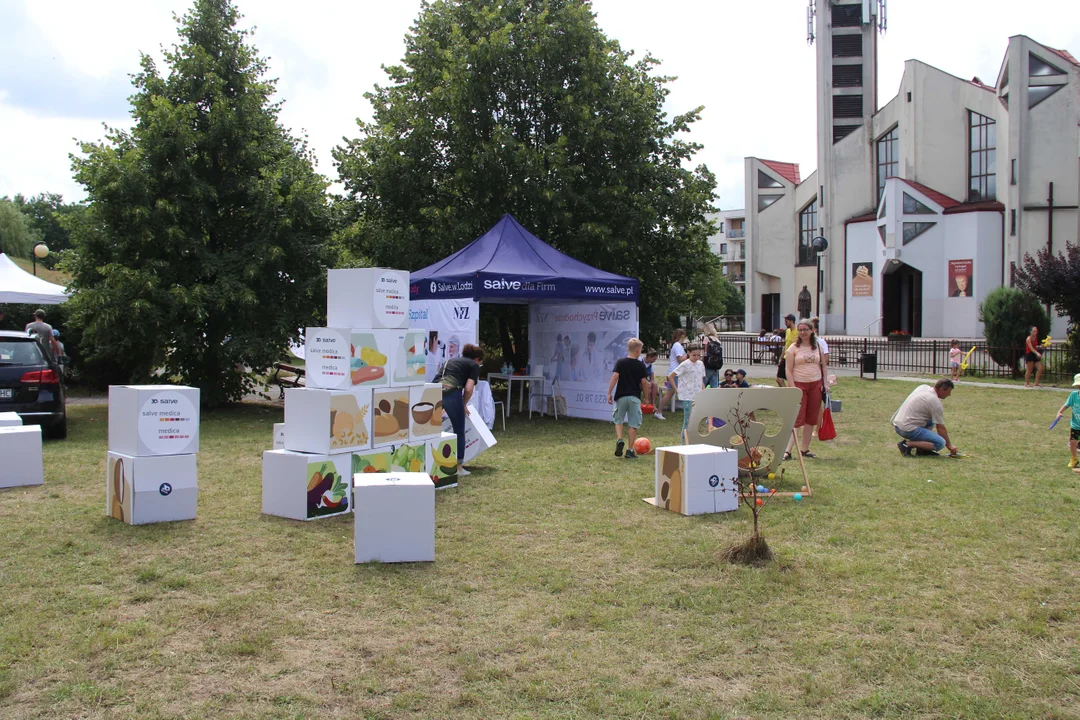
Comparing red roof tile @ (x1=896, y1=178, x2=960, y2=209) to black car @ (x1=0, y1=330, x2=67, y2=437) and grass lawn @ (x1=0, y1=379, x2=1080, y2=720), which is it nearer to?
grass lawn @ (x1=0, y1=379, x2=1080, y2=720)

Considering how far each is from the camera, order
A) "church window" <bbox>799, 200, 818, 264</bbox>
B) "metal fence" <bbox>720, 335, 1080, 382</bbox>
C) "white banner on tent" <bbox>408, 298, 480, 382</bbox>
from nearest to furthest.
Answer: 1. "white banner on tent" <bbox>408, 298, 480, 382</bbox>
2. "metal fence" <bbox>720, 335, 1080, 382</bbox>
3. "church window" <bbox>799, 200, 818, 264</bbox>

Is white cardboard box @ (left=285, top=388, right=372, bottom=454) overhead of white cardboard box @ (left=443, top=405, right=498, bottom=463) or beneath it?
overhead

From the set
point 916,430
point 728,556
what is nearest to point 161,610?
point 728,556

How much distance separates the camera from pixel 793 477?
9.38m

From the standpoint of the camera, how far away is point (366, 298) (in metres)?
7.96

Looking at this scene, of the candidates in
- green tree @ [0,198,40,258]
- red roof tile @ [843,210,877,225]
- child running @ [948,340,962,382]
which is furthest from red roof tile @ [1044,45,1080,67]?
green tree @ [0,198,40,258]

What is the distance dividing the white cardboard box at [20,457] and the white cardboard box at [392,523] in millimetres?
4965

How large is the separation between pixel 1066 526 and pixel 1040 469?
3268 millimetres

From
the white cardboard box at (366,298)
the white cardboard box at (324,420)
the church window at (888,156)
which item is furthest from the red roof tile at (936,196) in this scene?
the white cardboard box at (324,420)

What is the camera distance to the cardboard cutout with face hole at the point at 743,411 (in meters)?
8.33

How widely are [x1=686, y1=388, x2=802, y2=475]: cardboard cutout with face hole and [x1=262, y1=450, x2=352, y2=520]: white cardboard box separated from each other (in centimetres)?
347

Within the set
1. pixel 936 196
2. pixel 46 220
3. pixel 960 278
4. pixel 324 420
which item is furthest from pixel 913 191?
pixel 46 220

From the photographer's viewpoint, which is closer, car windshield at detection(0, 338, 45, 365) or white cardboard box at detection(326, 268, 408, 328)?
white cardboard box at detection(326, 268, 408, 328)

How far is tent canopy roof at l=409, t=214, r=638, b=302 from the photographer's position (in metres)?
13.9
